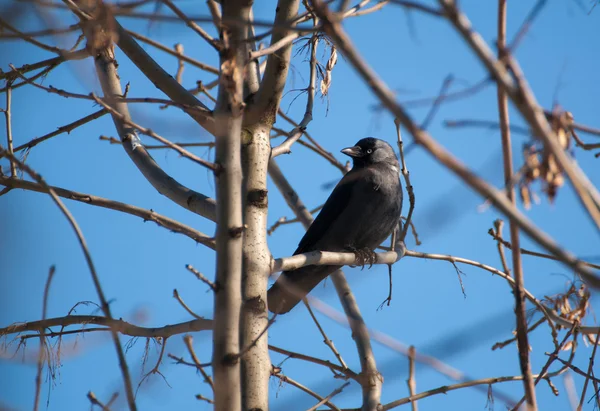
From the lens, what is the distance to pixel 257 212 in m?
3.18

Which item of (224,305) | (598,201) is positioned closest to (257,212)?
(224,305)

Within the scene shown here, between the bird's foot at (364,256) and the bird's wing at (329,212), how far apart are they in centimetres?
31

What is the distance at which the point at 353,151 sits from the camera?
22.3 ft

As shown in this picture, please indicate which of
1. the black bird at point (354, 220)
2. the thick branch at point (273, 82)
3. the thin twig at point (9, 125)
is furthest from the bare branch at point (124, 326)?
the black bird at point (354, 220)

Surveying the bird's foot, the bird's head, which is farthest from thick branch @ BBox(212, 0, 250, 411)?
the bird's head

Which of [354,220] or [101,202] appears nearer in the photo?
[101,202]

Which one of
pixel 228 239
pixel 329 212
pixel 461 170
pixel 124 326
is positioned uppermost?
pixel 329 212

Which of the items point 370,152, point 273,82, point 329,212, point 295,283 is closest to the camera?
point 273,82

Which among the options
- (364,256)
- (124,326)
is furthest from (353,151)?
(124,326)

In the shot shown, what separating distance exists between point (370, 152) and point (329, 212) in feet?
3.71

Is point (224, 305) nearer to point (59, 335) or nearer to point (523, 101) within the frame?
point (523, 101)

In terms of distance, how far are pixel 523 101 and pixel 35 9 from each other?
5.21ft

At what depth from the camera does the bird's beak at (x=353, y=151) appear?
22.3 ft

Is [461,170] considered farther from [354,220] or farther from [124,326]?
[354,220]
